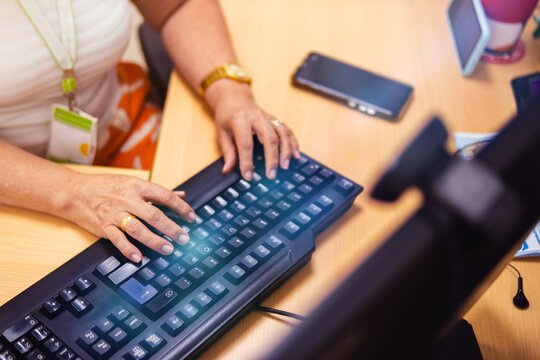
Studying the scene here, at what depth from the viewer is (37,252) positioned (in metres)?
0.62

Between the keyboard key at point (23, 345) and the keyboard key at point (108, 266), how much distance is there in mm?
100

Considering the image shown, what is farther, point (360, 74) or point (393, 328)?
point (360, 74)

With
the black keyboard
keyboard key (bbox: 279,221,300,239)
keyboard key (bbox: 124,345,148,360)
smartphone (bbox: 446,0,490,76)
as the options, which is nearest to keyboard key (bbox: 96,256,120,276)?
the black keyboard

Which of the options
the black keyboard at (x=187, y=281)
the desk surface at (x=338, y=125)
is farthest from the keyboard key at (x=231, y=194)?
the desk surface at (x=338, y=125)

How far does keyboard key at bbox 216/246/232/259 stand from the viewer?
0.58 metres

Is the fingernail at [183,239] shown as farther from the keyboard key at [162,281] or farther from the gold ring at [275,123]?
the gold ring at [275,123]

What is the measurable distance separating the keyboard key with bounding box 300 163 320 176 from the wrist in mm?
190

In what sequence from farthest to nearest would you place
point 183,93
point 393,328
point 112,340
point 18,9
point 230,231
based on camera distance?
point 183,93 < point 18,9 < point 230,231 < point 112,340 < point 393,328

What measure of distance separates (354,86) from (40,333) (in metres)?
0.63

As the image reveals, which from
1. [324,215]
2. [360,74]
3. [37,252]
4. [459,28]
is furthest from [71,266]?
[459,28]

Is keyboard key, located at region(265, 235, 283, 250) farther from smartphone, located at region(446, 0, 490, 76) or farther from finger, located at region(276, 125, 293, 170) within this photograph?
smartphone, located at region(446, 0, 490, 76)

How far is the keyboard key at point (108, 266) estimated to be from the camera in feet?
1.82

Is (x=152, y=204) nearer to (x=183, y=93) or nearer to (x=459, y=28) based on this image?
(x=183, y=93)

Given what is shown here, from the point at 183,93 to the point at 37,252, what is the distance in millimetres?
393
